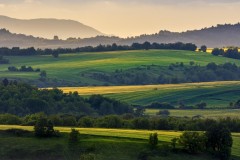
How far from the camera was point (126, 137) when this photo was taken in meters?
127

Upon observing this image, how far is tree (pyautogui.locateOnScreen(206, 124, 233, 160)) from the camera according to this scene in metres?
124

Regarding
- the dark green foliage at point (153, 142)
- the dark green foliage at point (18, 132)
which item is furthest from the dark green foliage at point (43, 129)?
the dark green foliage at point (153, 142)

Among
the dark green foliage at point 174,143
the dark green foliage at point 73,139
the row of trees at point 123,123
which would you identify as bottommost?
the row of trees at point 123,123

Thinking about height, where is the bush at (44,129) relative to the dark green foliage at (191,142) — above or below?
above

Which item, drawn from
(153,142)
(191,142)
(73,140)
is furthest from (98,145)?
(191,142)

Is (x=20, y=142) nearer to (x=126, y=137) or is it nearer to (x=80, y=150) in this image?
(x=80, y=150)

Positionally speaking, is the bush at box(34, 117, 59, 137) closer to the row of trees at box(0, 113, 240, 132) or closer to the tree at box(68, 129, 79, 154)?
the tree at box(68, 129, 79, 154)

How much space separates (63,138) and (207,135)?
2469 cm

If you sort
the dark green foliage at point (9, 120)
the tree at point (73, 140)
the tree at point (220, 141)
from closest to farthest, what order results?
the tree at point (73, 140) < the tree at point (220, 141) < the dark green foliage at point (9, 120)

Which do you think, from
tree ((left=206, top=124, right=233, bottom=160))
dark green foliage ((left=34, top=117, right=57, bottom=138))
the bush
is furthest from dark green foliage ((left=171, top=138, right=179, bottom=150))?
dark green foliage ((left=34, top=117, right=57, bottom=138))

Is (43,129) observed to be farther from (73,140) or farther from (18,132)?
(73,140)

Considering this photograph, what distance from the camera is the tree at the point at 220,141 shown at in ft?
408

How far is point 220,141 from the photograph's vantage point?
414ft

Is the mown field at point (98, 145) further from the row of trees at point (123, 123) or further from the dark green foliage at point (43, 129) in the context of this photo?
the row of trees at point (123, 123)
